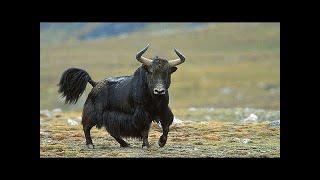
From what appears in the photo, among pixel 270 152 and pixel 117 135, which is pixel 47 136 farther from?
pixel 270 152

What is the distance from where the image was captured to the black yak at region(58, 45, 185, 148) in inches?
714

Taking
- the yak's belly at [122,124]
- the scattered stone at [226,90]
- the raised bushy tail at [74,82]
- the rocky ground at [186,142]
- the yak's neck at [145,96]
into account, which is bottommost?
the rocky ground at [186,142]

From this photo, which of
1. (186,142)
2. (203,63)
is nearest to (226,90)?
(203,63)

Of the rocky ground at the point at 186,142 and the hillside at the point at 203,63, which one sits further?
the hillside at the point at 203,63

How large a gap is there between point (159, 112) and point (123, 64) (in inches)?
3815

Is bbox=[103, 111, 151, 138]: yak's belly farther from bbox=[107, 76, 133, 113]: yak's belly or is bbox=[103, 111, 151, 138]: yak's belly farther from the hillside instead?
the hillside

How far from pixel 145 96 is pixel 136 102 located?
329 millimetres

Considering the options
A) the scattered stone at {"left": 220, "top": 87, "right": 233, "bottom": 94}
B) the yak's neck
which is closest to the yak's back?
the yak's neck

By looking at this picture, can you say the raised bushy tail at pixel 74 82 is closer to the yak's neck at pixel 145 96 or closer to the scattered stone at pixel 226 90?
the yak's neck at pixel 145 96

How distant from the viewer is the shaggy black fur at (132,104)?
1817 centimetres

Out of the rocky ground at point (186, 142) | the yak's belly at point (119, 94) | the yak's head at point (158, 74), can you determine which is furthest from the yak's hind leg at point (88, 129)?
the yak's head at point (158, 74)

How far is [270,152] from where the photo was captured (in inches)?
741

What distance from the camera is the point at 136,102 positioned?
18.8 meters

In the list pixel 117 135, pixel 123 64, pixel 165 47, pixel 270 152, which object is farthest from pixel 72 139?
pixel 165 47
